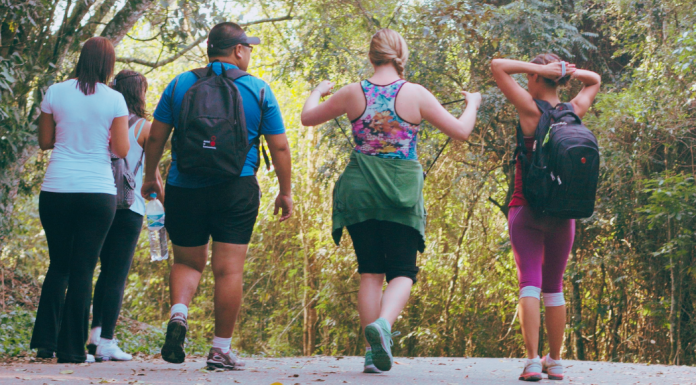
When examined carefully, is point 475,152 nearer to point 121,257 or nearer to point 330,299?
point 330,299

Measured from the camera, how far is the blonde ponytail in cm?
397

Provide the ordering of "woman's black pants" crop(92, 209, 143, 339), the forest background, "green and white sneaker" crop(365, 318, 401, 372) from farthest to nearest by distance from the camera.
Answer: the forest background, "woman's black pants" crop(92, 209, 143, 339), "green and white sneaker" crop(365, 318, 401, 372)

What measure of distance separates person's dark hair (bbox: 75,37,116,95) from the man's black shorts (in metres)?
0.96

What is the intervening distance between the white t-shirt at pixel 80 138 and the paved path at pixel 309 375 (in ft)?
3.60

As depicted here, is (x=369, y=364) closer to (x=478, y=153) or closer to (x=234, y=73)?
(x=234, y=73)

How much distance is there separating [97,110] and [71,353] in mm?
1523

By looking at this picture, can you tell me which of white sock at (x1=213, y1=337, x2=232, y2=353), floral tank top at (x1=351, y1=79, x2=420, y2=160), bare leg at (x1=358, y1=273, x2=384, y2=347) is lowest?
white sock at (x1=213, y1=337, x2=232, y2=353)

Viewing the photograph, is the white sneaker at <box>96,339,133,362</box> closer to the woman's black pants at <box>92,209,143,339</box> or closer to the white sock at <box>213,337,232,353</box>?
the woman's black pants at <box>92,209,143,339</box>

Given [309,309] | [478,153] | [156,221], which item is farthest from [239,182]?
[309,309]

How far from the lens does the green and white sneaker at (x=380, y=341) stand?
3.49 metres

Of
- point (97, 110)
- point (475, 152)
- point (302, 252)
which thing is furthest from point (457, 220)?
point (97, 110)

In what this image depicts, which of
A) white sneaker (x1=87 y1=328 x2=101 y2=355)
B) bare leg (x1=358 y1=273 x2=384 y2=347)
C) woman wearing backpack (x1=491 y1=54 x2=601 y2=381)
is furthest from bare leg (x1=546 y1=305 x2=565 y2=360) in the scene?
white sneaker (x1=87 y1=328 x2=101 y2=355)

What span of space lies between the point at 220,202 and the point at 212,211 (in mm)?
80

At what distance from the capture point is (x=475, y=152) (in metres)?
12.2
